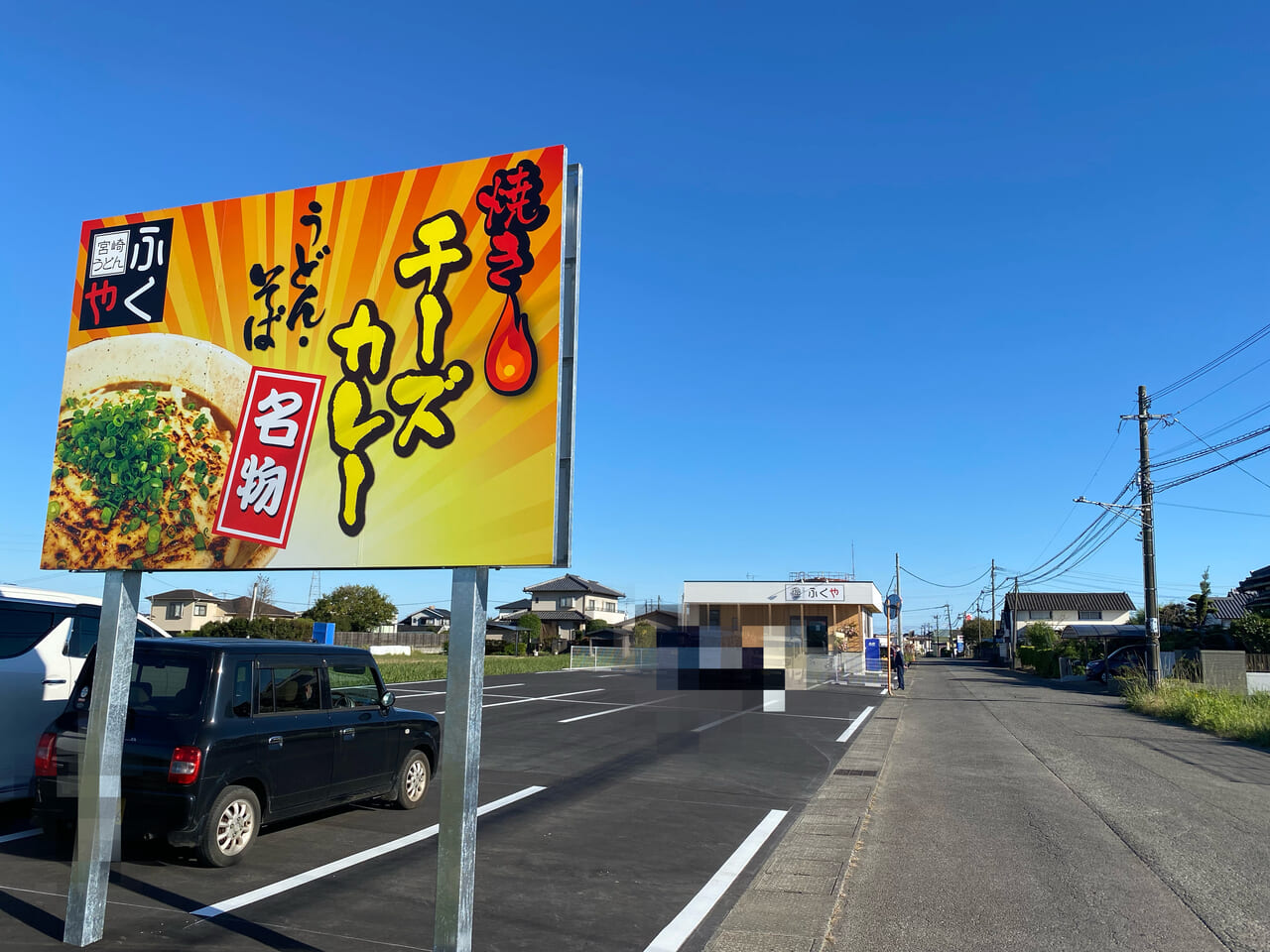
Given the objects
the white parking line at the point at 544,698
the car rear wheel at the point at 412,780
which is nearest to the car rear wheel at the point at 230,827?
the car rear wheel at the point at 412,780

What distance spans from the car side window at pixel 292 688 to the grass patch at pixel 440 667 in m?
15.1

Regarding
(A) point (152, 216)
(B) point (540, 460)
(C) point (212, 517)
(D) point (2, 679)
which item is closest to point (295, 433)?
(C) point (212, 517)

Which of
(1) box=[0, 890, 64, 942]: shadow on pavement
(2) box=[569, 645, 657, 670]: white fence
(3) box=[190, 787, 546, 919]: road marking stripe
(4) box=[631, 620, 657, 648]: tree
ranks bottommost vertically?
(2) box=[569, 645, 657, 670]: white fence

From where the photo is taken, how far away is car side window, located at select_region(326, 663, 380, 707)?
7.86 metres

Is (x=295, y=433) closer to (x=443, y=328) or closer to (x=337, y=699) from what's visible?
(x=443, y=328)

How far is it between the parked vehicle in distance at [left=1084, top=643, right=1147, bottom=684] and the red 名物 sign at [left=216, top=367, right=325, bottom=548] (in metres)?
34.1

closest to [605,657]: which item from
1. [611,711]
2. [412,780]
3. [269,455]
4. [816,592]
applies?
[816,592]

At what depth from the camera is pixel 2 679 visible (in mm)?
7242

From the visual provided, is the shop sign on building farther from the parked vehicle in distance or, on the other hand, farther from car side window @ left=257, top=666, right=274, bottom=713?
car side window @ left=257, top=666, right=274, bottom=713

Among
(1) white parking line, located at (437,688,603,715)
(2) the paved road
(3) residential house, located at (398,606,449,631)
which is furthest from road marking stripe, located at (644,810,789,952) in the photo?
(3) residential house, located at (398,606,449,631)

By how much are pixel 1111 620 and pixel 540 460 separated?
101 meters

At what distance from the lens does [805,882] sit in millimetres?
6406

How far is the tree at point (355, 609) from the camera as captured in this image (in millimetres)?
61750

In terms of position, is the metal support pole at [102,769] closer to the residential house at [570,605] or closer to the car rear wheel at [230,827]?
the car rear wheel at [230,827]
